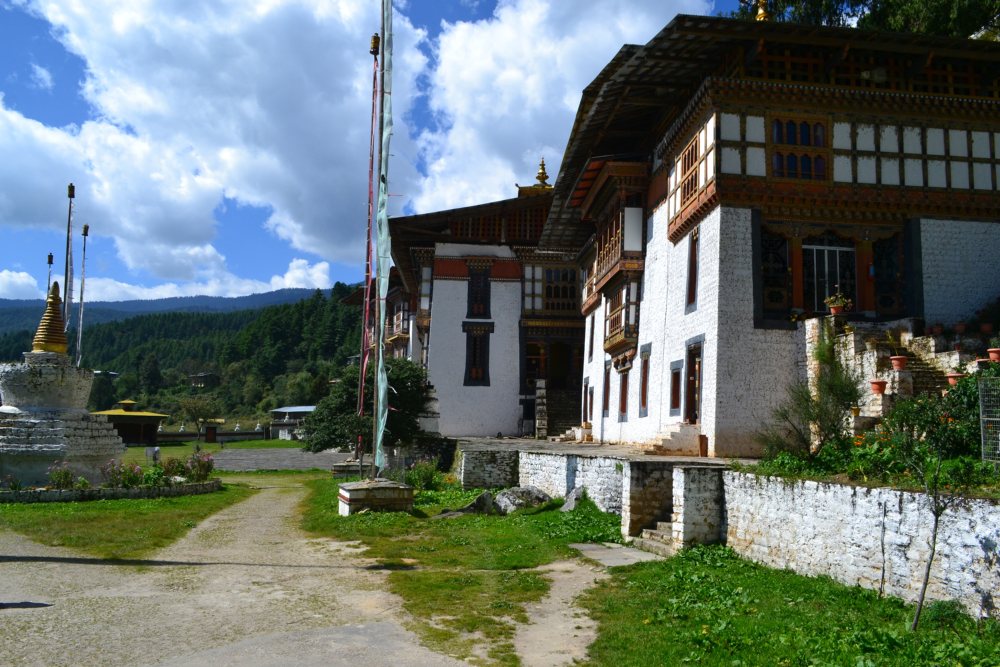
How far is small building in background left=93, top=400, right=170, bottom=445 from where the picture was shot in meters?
60.0

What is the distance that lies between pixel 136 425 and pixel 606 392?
44323mm

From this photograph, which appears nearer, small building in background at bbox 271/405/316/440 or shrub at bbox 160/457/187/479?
shrub at bbox 160/457/187/479

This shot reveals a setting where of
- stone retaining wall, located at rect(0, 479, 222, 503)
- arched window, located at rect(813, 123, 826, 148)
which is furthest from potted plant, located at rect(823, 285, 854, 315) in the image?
stone retaining wall, located at rect(0, 479, 222, 503)

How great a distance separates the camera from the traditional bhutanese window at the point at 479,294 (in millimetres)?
39812

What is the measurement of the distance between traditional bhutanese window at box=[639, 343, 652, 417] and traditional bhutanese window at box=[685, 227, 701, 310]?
397 centimetres

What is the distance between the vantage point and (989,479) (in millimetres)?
8703

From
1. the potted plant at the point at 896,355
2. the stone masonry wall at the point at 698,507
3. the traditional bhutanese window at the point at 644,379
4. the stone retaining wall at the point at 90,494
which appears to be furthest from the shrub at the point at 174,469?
the potted plant at the point at 896,355

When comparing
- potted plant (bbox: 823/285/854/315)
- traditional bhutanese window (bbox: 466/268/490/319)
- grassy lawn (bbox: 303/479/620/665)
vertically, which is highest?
traditional bhutanese window (bbox: 466/268/490/319)

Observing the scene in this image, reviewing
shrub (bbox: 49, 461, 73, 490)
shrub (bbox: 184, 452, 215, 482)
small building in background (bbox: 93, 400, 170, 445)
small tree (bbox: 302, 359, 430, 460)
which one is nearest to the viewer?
shrub (bbox: 49, 461, 73, 490)

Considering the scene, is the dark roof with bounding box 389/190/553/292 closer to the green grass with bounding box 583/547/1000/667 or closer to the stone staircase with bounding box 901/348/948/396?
the stone staircase with bounding box 901/348/948/396

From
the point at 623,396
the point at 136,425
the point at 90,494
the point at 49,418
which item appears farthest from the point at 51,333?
the point at 136,425

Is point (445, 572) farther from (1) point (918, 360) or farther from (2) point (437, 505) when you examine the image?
(1) point (918, 360)

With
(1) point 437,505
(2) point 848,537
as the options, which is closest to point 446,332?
(1) point 437,505

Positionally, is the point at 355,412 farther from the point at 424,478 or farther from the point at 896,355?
the point at 896,355
